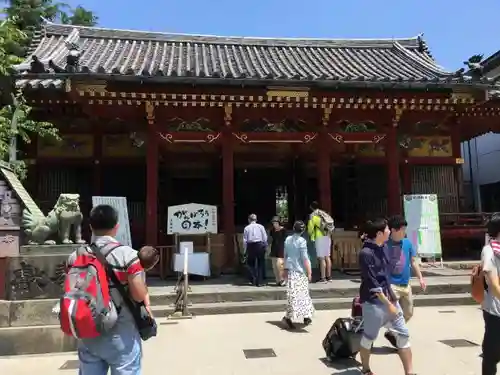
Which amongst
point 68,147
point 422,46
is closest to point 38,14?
point 68,147

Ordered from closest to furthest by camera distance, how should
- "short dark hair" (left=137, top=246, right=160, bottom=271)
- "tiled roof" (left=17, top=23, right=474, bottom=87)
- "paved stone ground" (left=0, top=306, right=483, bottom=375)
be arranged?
"short dark hair" (left=137, top=246, right=160, bottom=271)
"paved stone ground" (left=0, top=306, right=483, bottom=375)
"tiled roof" (left=17, top=23, right=474, bottom=87)

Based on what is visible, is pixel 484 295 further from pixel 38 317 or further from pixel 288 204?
pixel 288 204

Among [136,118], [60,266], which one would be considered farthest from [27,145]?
[60,266]

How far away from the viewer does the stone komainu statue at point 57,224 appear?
5.81m

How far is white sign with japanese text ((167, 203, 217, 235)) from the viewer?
32.6ft

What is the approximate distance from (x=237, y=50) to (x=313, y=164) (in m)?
4.66

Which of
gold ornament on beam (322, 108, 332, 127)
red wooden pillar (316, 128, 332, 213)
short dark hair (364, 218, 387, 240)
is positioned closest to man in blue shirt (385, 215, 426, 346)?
short dark hair (364, 218, 387, 240)

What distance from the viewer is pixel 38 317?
5449 mm

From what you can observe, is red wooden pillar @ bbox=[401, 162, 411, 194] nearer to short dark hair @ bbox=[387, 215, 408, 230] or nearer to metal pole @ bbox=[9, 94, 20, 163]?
short dark hair @ bbox=[387, 215, 408, 230]

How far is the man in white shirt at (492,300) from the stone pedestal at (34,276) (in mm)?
4739

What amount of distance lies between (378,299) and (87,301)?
9.02 feet

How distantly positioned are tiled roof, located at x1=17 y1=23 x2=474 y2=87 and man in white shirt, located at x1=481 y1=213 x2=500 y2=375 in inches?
296

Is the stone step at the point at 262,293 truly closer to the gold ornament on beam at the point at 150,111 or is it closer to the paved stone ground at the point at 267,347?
the paved stone ground at the point at 267,347

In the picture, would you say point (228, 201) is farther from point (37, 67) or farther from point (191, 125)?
point (37, 67)
